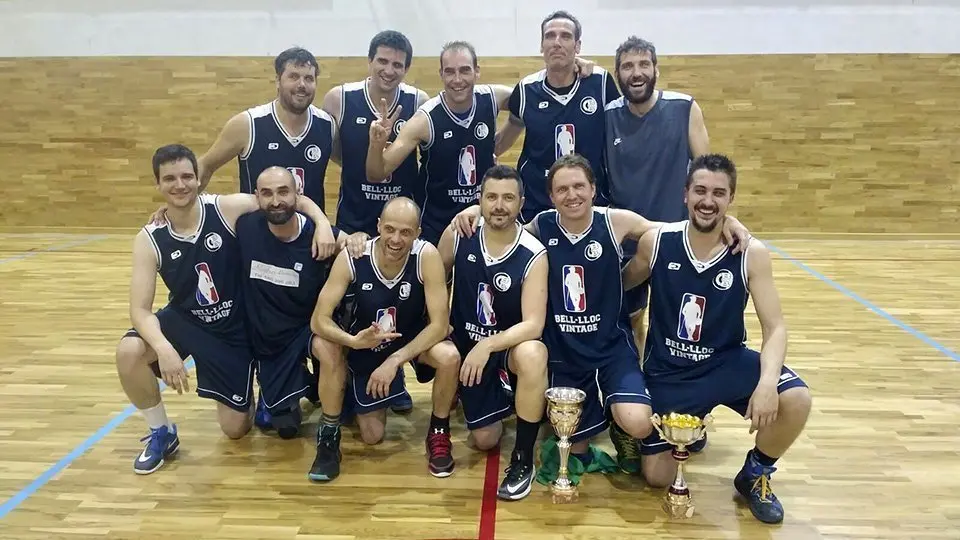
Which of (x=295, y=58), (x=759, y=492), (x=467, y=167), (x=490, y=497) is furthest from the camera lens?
(x=467, y=167)

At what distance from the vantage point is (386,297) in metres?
3.04

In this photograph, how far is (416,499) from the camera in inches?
108

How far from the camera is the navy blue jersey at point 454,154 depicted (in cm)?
365

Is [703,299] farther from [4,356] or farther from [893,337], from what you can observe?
[4,356]

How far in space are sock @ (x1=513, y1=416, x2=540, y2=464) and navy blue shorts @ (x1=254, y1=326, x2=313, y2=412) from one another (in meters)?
1.10

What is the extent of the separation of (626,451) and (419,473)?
905mm

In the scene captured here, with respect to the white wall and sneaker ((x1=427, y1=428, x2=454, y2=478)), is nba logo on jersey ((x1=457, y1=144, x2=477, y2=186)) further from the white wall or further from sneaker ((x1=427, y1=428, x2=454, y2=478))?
the white wall

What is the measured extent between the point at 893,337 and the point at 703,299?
2783 millimetres

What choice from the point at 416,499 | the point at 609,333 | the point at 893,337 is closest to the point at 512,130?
the point at 609,333

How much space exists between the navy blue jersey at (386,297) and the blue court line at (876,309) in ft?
11.6

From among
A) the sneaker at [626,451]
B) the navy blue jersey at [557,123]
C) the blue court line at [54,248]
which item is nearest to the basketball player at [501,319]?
the sneaker at [626,451]

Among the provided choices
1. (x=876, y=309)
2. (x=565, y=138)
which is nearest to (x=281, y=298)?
(x=565, y=138)

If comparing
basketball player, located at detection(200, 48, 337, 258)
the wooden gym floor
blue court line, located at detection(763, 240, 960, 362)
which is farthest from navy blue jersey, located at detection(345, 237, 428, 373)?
blue court line, located at detection(763, 240, 960, 362)

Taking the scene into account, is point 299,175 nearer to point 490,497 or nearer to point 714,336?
point 490,497
